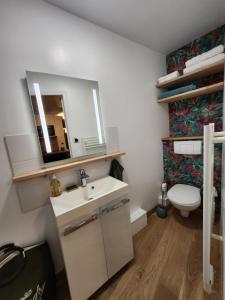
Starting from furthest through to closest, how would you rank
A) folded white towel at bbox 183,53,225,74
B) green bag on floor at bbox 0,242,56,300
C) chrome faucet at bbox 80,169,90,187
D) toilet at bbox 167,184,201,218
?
toilet at bbox 167,184,201,218
folded white towel at bbox 183,53,225,74
chrome faucet at bbox 80,169,90,187
green bag on floor at bbox 0,242,56,300

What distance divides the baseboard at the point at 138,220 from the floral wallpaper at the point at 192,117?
77cm

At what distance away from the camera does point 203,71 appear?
1621mm

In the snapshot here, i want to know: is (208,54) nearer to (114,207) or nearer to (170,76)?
(170,76)

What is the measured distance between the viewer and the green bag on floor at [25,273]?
2.95 feet

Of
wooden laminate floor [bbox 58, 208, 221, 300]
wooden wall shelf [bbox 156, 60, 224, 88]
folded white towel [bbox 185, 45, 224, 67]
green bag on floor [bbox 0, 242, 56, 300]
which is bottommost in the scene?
wooden laminate floor [bbox 58, 208, 221, 300]

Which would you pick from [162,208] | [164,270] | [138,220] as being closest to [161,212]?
[162,208]

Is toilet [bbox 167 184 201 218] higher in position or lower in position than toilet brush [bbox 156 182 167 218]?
higher

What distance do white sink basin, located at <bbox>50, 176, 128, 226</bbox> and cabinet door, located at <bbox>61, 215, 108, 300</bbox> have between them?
81 millimetres

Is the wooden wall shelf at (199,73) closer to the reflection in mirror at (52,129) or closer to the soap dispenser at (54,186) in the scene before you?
the reflection in mirror at (52,129)

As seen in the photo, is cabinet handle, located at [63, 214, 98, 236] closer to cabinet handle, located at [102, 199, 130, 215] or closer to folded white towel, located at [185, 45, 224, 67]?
cabinet handle, located at [102, 199, 130, 215]

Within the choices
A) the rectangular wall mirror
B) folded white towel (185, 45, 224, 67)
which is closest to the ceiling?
folded white towel (185, 45, 224, 67)

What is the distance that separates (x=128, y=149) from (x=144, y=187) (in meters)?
0.65

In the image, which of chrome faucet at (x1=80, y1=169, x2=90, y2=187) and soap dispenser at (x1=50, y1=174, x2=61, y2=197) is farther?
chrome faucet at (x1=80, y1=169, x2=90, y2=187)

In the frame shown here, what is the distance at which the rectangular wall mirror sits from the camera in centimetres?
112
